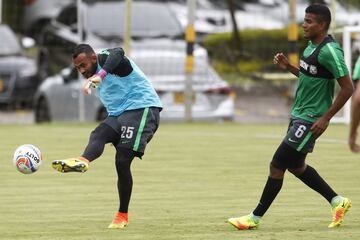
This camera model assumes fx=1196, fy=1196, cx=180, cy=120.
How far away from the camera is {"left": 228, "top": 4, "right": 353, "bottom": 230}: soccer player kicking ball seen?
9867 mm

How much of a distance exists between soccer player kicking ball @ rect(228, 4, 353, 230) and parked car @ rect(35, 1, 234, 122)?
521 inches

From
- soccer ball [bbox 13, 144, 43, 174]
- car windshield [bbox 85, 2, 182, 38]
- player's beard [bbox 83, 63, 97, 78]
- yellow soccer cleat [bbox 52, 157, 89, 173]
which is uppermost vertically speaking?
player's beard [bbox 83, 63, 97, 78]

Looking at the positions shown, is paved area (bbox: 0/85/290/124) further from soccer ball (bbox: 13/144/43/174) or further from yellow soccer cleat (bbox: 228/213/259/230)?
yellow soccer cleat (bbox: 228/213/259/230)

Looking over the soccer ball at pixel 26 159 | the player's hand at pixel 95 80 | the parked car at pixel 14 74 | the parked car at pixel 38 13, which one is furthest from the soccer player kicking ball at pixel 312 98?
the parked car at pixel 38 13

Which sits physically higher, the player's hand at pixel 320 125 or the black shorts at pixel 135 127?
the player's hand at pixel 320 125

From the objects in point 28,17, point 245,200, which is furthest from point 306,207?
point 28,17

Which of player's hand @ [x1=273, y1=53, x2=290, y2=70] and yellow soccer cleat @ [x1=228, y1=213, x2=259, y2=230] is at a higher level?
player's hand @ [x1=273, y1=53, x2=290, y2=70]

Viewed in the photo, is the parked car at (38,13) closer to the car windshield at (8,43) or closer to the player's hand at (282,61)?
the car windshield at (8,43)

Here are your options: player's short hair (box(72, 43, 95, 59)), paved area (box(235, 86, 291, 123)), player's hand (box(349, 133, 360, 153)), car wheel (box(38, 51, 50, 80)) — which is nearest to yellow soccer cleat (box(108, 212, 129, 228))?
player's short hair (box(72, 43, 95, 59))

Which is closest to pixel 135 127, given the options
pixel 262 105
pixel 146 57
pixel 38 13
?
pixel 146 57

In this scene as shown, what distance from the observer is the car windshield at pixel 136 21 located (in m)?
26.7

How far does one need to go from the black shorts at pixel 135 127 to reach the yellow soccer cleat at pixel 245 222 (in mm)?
1043

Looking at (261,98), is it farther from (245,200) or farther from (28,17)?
(245,200)

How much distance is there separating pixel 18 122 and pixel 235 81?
6054mm
